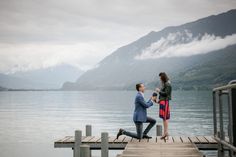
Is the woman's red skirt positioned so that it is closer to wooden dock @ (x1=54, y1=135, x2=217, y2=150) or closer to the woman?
the woman

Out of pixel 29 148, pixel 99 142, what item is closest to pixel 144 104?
pixel 99 142

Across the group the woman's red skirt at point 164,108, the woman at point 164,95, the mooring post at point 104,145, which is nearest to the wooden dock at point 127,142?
the mooring post at point 104,145

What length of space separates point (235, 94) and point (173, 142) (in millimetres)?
5741

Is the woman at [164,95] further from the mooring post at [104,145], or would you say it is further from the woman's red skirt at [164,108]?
the mooring post at [104,145]

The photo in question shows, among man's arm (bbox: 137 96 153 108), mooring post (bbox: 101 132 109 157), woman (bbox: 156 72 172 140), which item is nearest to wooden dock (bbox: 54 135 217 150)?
A: mooring post (bbox: 101 132 109 157)

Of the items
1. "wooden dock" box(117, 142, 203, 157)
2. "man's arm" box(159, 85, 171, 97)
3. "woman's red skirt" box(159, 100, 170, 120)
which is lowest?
"wooden dock" box(117, 142, 203, 157)

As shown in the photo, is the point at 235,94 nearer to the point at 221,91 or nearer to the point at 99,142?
the point at 221,91

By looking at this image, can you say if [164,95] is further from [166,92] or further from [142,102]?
[142,102]

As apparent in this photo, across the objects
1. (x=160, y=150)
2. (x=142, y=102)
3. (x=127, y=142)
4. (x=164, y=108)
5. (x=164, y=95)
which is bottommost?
(x=160, y=150)

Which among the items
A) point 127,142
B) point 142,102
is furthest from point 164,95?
point 127,142

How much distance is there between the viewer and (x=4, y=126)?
249 ft

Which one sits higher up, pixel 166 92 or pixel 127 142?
pixel 166 92

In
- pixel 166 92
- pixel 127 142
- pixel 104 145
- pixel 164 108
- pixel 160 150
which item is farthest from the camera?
pixel 127 142

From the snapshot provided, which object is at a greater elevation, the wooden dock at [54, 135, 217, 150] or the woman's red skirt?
the woman's red skirt
